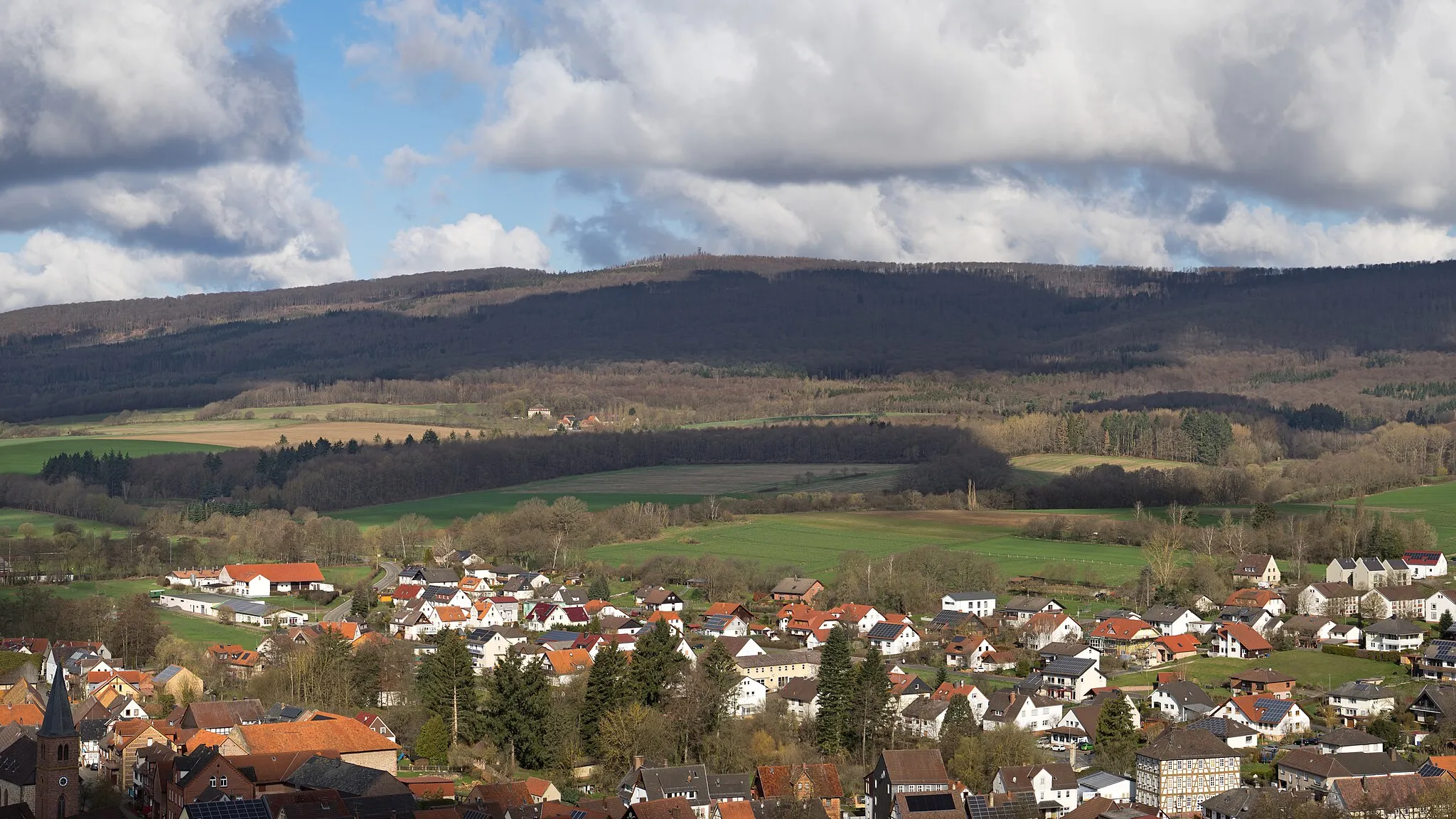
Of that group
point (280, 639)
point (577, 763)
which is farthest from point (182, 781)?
point (280, 639)

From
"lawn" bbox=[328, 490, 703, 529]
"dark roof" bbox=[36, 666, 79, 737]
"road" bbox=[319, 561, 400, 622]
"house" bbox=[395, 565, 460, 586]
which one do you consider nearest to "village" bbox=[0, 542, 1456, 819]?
"dark roof" bbox=[36, 666, 79, 737]

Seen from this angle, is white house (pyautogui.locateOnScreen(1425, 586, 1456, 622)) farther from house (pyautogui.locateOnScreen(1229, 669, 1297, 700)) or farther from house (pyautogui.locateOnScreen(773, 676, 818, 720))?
house (pyautogui.locateOnScreen(773, 676, 818, 720))

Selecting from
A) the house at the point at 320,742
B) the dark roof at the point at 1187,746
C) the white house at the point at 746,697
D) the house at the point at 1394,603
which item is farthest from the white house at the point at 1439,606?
the house at the point at 320,742

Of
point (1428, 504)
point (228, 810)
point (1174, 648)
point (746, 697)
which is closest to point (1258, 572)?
point (1174, 648)

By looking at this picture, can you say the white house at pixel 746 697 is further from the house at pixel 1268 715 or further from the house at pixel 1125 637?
the house at pixel 1268 715

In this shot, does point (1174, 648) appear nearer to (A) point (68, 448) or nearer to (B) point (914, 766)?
(B) point (914, 766)

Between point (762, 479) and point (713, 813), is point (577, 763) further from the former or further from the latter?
point (762, 479)
